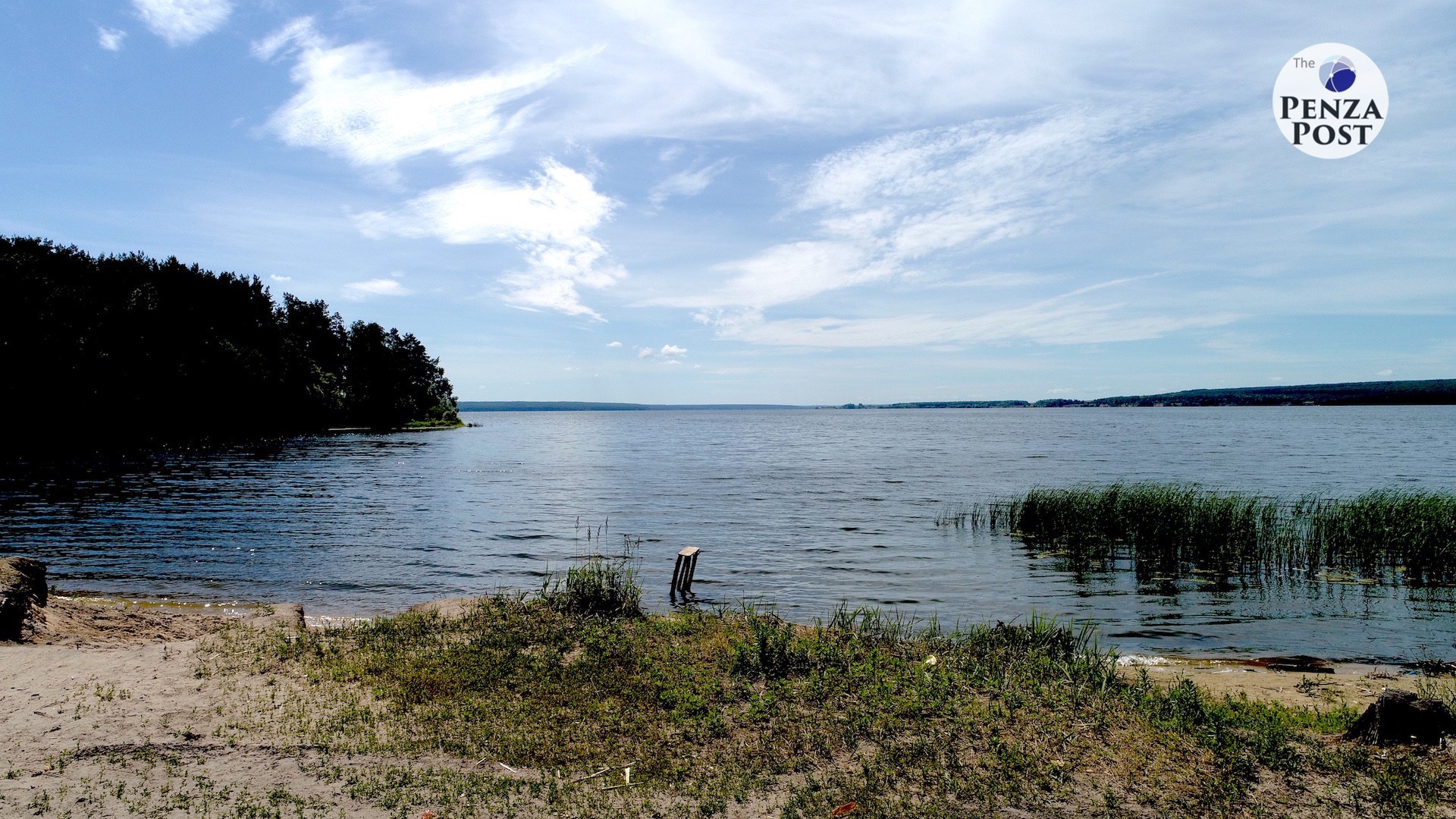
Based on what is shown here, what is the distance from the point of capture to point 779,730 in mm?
8344

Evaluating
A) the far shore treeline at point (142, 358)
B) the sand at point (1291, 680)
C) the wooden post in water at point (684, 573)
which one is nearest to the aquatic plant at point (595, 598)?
the wooden post in water at point (684, 573)

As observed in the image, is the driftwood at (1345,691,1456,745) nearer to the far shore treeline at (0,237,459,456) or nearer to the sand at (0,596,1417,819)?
the sand at (0,596,1417,819)

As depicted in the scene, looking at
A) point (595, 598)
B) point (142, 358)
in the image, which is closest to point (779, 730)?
point (595, 598)

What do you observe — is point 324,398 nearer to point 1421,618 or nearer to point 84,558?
point 84,558

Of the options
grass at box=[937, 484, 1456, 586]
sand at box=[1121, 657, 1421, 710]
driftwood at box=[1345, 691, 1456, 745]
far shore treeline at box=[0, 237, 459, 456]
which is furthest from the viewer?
far shore treeline at box=[0, 237, 459, 456]

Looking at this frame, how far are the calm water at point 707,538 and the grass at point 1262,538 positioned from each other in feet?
6.47

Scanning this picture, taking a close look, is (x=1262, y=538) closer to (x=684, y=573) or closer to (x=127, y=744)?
(x=684, y=573)

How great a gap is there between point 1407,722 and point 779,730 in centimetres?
688

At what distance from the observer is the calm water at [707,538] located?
17453 millimetres

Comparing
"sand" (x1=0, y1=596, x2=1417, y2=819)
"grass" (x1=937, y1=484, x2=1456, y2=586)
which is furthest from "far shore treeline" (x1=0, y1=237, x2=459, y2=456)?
"grass" (x1=937, y1=484, x2=1456, y2=586)

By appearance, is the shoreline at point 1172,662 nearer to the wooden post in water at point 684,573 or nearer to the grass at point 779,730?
the grass at point 779,730

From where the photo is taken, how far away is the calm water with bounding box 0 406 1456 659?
57.3 ft

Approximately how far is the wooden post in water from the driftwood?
1245 cm

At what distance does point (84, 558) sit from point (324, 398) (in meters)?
90.0
